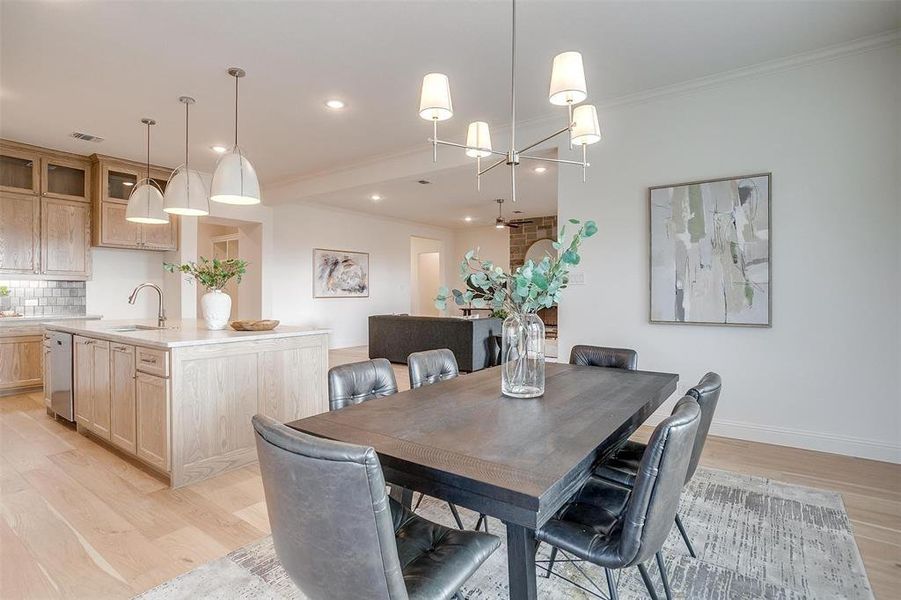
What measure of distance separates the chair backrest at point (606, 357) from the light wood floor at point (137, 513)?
3.32ft

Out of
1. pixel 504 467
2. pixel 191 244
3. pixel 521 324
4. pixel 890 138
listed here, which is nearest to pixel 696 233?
pixel 890 138

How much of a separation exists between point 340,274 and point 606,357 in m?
6.50

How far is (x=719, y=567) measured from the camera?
1.91m

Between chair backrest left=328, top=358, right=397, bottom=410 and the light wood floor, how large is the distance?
2.76 feet

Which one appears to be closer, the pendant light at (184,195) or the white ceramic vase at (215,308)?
the white ceramic vase at (215,308)

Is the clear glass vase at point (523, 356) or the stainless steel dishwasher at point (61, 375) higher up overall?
the clear glass vase at point (523, 356)

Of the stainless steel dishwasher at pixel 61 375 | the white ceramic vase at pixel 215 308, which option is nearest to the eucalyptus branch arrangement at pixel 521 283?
the white ceramic vase at pixel 215 308

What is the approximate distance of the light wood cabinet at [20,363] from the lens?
4.89 meters

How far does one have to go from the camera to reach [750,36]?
9.64ft

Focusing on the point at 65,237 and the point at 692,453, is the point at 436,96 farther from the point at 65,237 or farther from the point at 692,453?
the point at 65,237

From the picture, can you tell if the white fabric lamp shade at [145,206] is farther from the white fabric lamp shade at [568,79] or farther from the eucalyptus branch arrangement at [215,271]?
the white fabric lamp shade at [568,79]

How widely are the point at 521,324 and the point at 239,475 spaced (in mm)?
2165

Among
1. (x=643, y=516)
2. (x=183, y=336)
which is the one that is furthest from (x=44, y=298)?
(x=643, y=516)

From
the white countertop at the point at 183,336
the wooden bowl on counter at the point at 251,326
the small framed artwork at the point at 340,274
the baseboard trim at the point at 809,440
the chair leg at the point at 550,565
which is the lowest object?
the chair leg at the point at 550,565
